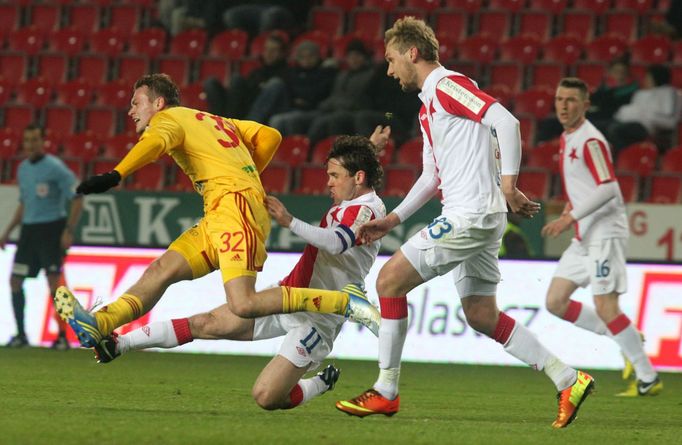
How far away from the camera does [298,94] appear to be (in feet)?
50.1

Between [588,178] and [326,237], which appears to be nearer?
[326,237]

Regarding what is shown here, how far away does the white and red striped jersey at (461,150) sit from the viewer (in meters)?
6.18

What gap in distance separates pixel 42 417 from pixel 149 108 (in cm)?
179

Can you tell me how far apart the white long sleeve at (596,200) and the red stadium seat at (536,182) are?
575cm

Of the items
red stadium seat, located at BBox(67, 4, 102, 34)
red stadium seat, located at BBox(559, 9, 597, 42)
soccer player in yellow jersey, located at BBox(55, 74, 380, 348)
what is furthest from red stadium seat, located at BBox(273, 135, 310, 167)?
soccer player in yellow jersey, located at BBox(55, 74, 380, 348)

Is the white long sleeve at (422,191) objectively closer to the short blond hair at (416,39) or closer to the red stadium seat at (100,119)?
the short blond hair at (416,39)

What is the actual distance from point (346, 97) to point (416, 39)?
8.46 m

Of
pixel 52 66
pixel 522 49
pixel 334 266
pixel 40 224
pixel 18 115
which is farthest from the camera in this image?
pixel 52 66

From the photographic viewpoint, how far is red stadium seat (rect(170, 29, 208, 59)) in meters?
17.2

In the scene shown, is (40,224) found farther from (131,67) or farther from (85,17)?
(85,17)

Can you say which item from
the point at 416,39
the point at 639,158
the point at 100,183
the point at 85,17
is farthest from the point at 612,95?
the point at 100,183

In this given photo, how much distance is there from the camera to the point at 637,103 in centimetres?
1409

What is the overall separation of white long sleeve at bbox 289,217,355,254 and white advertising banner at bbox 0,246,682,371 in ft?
16.0

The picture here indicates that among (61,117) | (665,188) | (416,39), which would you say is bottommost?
(665,188)
